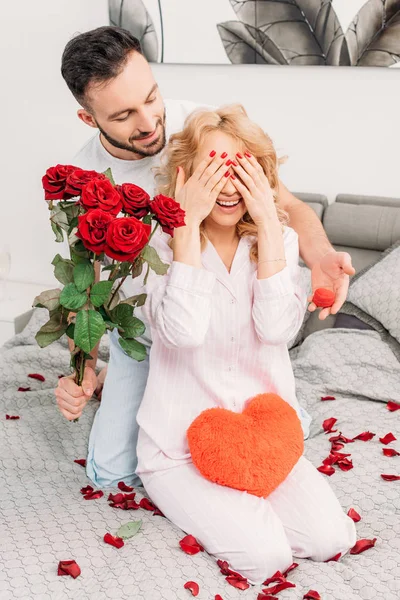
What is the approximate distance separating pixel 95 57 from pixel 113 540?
3.80ft

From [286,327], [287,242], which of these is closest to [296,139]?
[287,242]

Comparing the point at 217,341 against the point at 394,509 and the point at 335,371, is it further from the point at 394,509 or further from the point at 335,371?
the point at 335,371

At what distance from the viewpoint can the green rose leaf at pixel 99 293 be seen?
139 cm

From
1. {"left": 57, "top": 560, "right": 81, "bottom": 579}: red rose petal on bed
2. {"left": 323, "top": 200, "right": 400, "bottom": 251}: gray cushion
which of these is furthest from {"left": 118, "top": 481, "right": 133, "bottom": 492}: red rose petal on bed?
{"left": 323, "top": 200, "right": 400, "bottom": 251}: gray cushion

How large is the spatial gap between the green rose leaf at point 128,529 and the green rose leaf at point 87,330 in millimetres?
457

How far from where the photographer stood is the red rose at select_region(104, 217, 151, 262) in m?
1.24

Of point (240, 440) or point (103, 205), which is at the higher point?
point (103, 205)

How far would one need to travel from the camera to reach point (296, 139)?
9.77 ft

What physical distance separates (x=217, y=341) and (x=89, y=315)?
405 mm

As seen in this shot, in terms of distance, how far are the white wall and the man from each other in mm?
958

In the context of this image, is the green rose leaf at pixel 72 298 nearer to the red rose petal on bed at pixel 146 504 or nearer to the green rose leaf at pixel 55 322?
the green rose leaf at pixel 55 322

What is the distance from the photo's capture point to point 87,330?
4.50 feet

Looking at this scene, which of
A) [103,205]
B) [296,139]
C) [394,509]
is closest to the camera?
[103,205]

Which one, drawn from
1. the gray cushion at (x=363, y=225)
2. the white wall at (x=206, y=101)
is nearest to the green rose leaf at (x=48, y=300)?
the gray cushion at (x=363, y=225)
